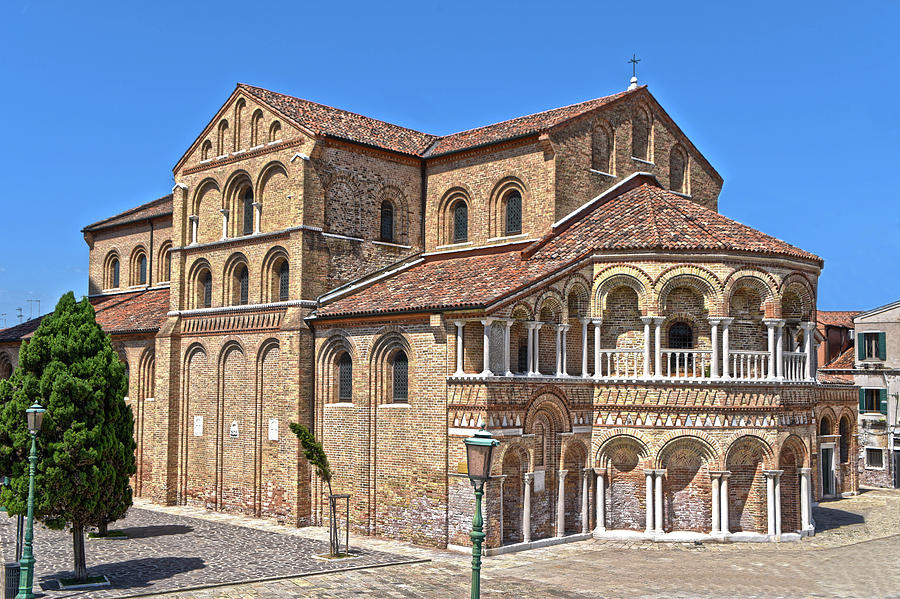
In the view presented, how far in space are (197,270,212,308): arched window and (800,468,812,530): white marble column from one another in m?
19.1

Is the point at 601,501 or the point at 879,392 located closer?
the point at 601,501

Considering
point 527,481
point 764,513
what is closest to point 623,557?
point 527,481

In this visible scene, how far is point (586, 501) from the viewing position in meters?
24.2

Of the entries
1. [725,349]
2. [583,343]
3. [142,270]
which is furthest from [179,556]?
[142,270]

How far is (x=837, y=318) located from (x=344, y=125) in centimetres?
3069

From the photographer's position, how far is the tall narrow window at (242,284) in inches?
1148

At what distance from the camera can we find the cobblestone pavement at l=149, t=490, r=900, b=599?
1788cm

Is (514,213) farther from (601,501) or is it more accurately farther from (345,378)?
(601,501)

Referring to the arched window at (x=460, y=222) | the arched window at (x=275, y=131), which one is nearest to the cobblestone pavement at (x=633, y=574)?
the arched window at (x=460, y=222)

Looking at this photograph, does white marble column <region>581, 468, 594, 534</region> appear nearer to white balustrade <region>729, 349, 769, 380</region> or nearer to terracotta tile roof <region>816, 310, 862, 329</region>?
white balustrade <region>729, 349, 769, 380</region>

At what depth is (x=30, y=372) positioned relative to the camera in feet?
61.2

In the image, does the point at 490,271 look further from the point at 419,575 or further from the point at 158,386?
the point at 158,386

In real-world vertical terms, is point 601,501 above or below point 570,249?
below

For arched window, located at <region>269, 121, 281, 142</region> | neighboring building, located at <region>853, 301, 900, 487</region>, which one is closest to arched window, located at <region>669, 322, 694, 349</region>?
arched window, located at <region>269, 121, 281, 142</region>
